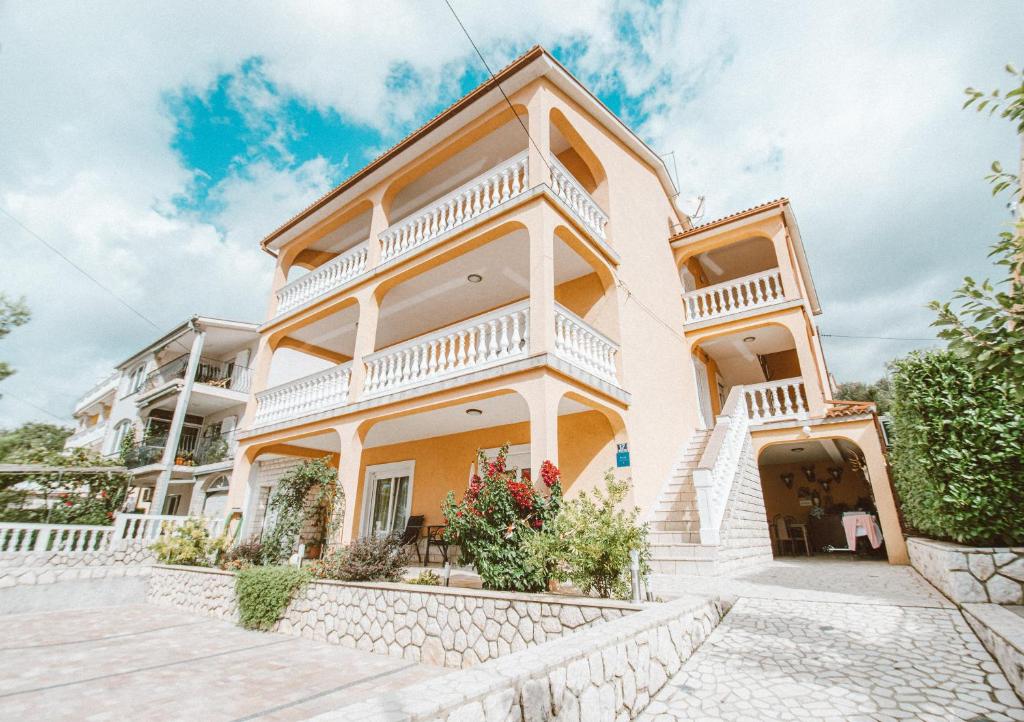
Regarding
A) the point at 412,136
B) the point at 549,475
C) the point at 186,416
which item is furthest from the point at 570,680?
the point at 186,416

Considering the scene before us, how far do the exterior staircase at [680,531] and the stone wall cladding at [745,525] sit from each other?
12.4 inches

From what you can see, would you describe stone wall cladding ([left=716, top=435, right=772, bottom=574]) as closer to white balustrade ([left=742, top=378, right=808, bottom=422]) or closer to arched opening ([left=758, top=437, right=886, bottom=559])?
white balustrade ([left=742, top=378, right=808, bottom=422])

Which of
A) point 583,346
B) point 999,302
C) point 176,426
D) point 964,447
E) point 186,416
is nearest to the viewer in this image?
point 999,302

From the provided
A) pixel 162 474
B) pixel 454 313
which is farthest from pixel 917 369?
pixel 162 474

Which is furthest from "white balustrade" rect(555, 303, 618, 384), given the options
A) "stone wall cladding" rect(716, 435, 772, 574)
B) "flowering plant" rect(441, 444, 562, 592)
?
"stone wall cladding" rect(716, 435, 772, 574)

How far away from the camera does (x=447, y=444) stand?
10.8 m

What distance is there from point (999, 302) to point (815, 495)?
13287 millimetres

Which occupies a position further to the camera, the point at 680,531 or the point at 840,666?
the point at 680,531

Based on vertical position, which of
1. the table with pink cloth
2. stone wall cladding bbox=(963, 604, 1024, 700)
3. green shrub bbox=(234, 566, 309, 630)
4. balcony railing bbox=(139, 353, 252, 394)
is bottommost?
green shrub bbox=(234, 566, 309, 630)

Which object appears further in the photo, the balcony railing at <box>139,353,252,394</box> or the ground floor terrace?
the balcony railing at <box>139,353,252,394</box>

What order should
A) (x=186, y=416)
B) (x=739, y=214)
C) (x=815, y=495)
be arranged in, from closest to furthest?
(x=739, y=214), (x=815, y=495), (x=186, y=416)

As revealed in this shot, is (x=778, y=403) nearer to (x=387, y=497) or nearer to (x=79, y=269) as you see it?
(x=387, y=497)

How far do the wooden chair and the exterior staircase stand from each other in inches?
204

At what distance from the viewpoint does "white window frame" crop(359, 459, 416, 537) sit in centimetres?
1126
